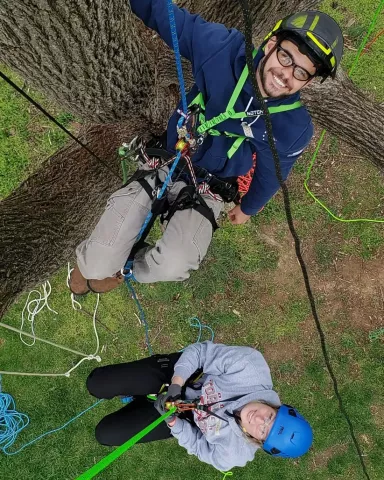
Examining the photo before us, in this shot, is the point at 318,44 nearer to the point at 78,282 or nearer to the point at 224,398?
the point at 78,282

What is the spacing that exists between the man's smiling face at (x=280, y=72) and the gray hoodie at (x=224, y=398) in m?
1.68

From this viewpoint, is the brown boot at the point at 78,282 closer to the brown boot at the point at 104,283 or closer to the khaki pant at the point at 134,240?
the brown boot at the point at 104,283

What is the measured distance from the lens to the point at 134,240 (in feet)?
8.22

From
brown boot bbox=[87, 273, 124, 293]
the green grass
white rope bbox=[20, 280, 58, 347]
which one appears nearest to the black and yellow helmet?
brown boot bbox=[87, 273, 124, 293]

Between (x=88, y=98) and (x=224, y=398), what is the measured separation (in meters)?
1.99

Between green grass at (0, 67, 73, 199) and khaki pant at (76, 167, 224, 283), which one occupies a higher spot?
khaki pant at (76, 167, 224, 283)

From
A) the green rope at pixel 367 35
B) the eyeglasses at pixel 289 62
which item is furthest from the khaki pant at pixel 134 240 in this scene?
the green rope at pixel 367 35

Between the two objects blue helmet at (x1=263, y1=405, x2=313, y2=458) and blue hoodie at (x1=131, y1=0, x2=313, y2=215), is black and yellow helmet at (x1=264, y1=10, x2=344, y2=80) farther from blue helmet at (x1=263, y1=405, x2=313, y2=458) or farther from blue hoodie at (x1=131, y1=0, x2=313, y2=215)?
blue helmet at (x1=263, y1=405, x2=313, y2=458)

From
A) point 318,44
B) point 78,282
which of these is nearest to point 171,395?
point 78,282

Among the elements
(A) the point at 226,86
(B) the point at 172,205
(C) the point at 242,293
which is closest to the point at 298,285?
(C) the point at 242,293

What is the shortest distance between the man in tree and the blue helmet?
3.61 ft

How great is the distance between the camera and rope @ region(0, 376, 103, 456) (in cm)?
402

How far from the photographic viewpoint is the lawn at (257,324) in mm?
4051

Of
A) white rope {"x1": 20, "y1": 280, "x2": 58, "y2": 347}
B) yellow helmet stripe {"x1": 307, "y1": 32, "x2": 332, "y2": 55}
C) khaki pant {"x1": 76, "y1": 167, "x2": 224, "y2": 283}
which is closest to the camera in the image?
yellow helmet stripe {"x1": 307, "y1": 32, "x2": 332, "y2": 55}
